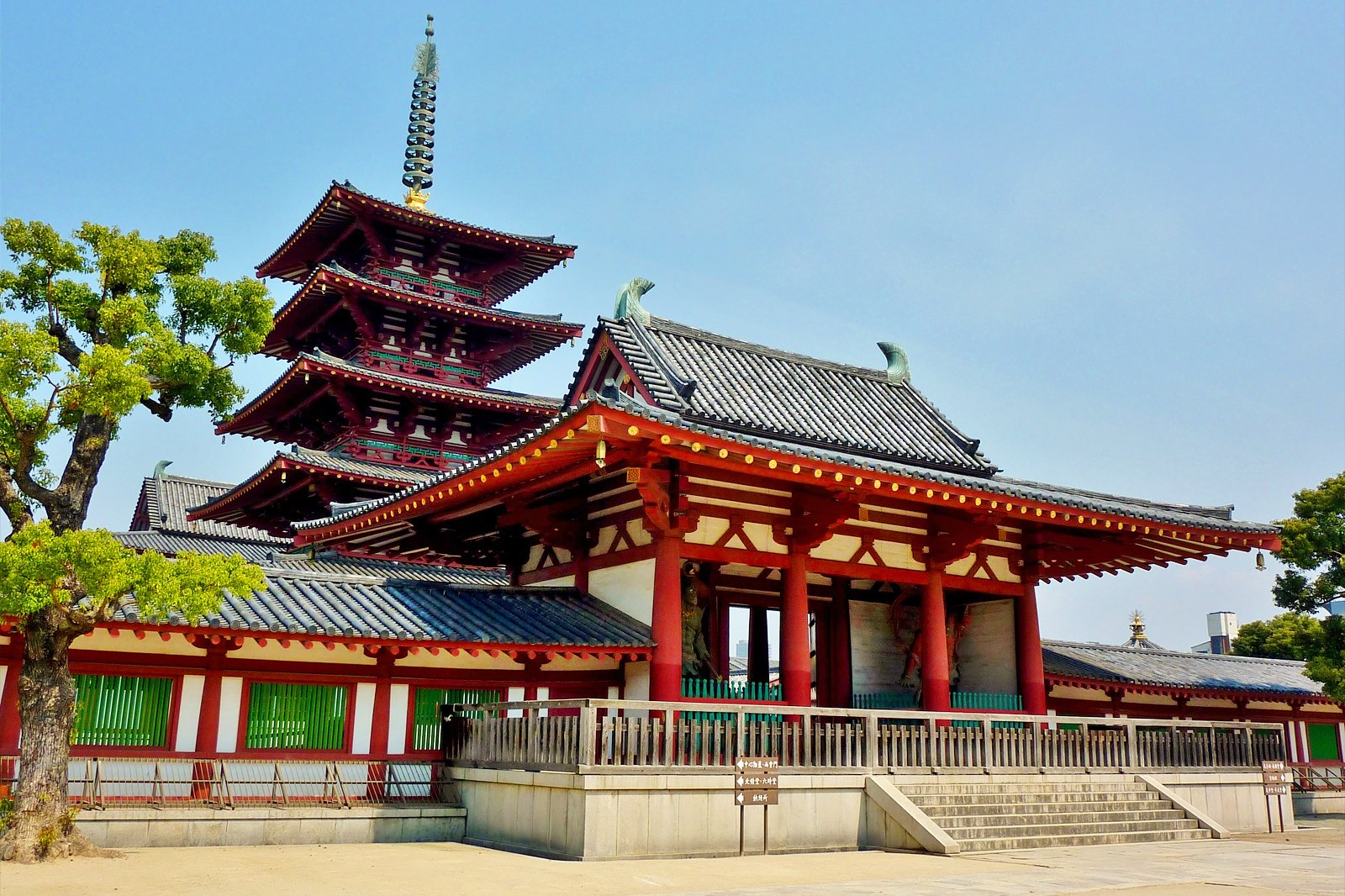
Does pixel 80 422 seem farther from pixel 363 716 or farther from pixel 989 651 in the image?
pixel 989 651

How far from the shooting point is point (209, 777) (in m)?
15.8

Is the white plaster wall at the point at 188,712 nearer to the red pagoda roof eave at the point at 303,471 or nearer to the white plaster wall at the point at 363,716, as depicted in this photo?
the white plaster wall at the point at 363,716

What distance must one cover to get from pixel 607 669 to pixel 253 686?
5.54 metres

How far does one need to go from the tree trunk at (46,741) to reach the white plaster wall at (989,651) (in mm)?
16055

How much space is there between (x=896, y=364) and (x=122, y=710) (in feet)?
58.6

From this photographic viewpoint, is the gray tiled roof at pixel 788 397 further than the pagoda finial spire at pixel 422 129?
No

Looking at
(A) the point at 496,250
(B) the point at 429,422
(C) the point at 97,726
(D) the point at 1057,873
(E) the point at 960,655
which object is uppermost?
(A) the point at 496,250

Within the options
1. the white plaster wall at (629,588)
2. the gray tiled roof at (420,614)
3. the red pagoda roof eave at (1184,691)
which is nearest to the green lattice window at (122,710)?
the gray tiled roof at (420,614)

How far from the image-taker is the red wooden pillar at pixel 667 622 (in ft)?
56.1

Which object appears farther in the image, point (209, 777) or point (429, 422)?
point (429, 422)

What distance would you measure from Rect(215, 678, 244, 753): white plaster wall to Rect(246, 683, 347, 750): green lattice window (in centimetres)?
18

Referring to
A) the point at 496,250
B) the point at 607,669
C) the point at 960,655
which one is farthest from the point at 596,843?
the point at 496,250

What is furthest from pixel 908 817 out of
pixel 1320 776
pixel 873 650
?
pixel 1320 776

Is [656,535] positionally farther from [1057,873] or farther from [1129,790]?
[1129,790]
